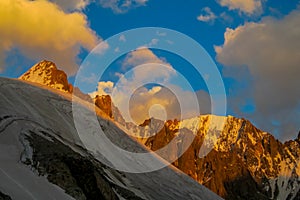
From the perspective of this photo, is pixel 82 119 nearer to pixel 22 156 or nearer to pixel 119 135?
pixel 119 135

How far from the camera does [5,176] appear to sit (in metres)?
52.3

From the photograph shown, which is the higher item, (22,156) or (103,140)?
(103,140)

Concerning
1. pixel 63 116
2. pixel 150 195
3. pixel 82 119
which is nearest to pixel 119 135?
pixel 82 119

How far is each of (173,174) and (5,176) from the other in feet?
295

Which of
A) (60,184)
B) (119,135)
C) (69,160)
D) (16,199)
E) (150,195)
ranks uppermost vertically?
(119,135)

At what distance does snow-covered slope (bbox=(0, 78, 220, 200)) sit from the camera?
189 ft

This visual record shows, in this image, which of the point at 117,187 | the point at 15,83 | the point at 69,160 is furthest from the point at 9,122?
the point at 15,83

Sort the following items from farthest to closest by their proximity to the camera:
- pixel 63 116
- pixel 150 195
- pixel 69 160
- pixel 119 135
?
pixel 119 135 → pixel 63 116 → pixel 150 195 → pixel 69 160

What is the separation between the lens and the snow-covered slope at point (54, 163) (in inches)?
2263

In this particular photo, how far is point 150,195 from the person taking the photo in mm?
98375

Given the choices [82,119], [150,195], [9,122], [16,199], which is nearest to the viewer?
[16,199]

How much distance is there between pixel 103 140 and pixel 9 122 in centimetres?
4811

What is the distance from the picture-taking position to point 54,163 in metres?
68.6

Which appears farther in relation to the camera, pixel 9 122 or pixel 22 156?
pixel 9 122
